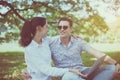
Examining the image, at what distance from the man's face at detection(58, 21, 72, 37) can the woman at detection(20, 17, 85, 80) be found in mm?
170

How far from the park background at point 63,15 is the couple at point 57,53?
16 centimetres

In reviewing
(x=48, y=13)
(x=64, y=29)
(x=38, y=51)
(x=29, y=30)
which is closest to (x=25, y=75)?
(x=38, y=51)

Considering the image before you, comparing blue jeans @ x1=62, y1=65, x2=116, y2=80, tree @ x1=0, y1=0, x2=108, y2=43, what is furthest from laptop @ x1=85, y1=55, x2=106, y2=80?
tree @ x1=0, y1=0, x2=108, y2=43

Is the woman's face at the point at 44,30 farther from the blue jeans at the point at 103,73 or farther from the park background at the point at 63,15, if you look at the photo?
the blue jeans at the point at 103,73

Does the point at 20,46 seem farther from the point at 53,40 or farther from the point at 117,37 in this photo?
the point at 117,37

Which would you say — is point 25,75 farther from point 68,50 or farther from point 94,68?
point 94,68

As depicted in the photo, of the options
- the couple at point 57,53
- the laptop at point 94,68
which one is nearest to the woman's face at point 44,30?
the couple at point 57,53

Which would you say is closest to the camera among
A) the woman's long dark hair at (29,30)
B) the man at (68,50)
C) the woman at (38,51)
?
the woman at (38,51)

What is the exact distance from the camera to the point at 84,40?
170 inches

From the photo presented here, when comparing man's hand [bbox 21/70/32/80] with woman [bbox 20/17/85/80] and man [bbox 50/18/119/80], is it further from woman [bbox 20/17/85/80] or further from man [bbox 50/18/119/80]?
man [bbox 50/18/119/80]

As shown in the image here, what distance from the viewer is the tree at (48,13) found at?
4402mm

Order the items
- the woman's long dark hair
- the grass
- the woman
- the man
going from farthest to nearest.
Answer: the grass
the man
the woman's long dark hair
the woman

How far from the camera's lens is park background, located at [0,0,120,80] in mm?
4375

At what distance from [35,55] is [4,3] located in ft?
2.81
